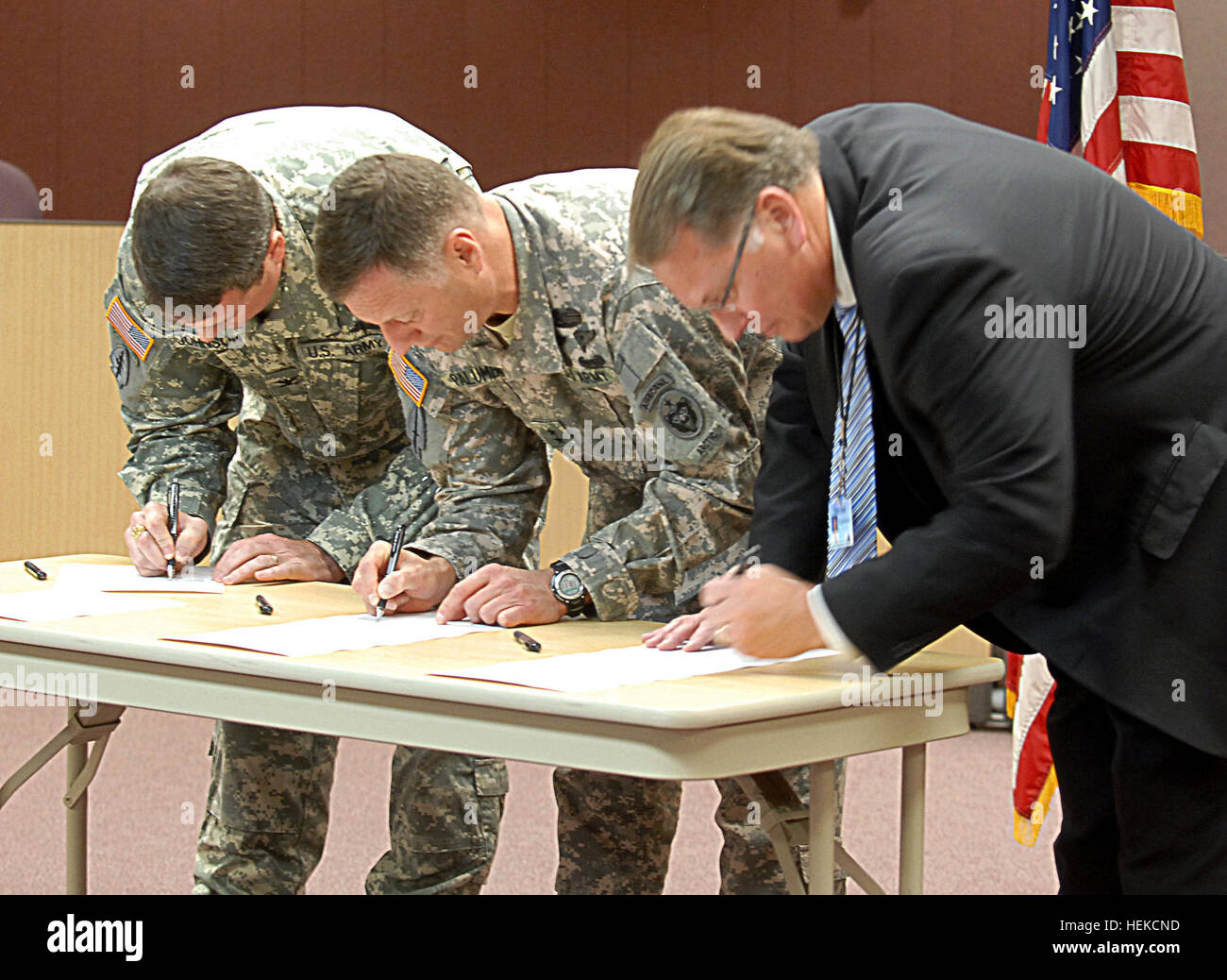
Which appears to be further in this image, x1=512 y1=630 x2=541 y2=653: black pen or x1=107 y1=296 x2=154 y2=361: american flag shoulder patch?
x1=107 y1=296 x2=154 y2=361: american flag shoulder patch

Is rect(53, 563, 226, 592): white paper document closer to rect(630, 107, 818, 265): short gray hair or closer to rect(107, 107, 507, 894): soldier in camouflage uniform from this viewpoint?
rect(107, 107, 507, 894): soldier in camouflage uniform

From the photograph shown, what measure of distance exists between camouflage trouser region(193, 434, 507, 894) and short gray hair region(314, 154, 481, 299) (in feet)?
2.19

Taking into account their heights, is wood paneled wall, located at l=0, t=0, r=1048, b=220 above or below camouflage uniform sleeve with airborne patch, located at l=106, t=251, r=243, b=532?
above

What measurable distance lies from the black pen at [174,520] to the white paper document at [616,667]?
0.80m

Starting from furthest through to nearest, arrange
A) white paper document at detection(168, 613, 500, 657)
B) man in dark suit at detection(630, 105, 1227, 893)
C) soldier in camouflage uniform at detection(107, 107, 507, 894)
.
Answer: soldier in camouflage uniform at detection(107, 107, 507, 894) → white paper document at detection(168, 613, 500, 657) → man in dark suit at detection(630, 105, 1227, 893)

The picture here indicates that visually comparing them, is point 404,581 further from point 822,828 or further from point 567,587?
point 822,828

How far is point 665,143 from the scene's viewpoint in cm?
134

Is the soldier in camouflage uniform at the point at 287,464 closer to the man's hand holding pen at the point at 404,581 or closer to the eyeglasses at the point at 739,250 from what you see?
the man's hand holding pen at the point at 404,581

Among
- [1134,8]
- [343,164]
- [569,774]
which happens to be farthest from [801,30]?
[569,774]

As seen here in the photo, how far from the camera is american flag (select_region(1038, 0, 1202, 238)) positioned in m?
2.86

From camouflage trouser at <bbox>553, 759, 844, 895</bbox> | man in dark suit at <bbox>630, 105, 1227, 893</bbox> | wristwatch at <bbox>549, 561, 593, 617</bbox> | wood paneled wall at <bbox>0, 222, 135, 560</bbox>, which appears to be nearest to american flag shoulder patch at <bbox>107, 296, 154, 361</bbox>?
wristwatch at <bbox>549, 561, 593, 617</bbox>

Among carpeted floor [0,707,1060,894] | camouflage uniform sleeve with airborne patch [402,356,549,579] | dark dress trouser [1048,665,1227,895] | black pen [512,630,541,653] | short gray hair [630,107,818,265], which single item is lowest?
carpeted floor [0,707,1060,894]

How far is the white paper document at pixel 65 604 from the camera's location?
1.74m

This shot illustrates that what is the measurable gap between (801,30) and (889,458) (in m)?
4.37
